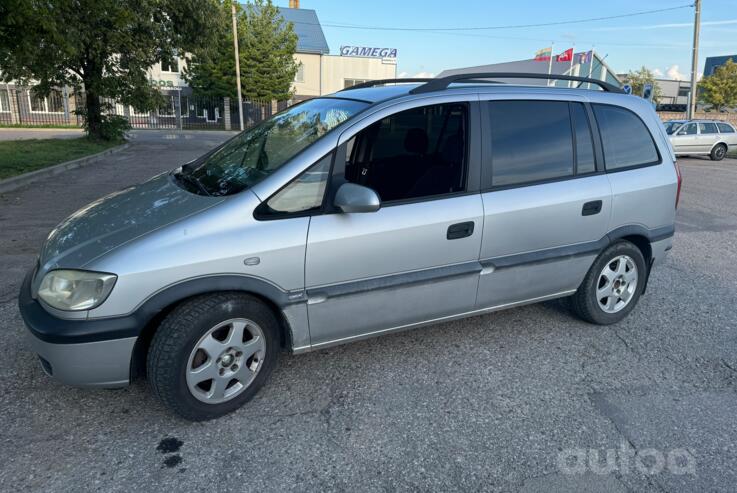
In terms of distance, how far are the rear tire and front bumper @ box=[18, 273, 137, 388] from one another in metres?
22.5

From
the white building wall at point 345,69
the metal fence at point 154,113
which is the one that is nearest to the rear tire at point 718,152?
the metal fence at point 154,113

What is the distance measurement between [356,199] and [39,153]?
14.4m

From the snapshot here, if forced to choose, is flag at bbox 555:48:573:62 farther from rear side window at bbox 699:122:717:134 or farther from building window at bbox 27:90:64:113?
building window at bbox 27:90:64:113

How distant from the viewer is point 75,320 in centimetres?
246

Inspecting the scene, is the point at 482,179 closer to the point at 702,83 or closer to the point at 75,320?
the point at 75,320

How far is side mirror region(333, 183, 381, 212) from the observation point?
2746mm

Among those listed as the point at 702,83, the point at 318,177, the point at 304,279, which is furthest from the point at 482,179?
the point at 702,83

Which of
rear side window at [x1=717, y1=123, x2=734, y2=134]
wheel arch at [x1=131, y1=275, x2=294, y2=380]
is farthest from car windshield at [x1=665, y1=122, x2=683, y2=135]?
wheel arch at [x1=131, y1=275, x2=294, y2=380]

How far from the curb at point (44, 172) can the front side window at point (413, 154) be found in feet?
27.7

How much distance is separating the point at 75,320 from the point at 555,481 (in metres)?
2.42

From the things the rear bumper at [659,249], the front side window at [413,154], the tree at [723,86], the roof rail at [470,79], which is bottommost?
the rear bumper at [659,249]

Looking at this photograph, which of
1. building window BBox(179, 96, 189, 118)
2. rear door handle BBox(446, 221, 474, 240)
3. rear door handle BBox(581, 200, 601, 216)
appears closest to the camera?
rear door handle BBox(446, 221, 474, 240)

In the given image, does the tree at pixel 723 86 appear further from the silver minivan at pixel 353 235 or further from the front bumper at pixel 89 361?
the front bumper at pixel 89 361

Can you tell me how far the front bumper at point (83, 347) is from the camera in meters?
2.45
